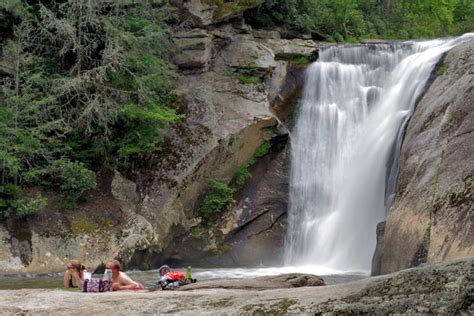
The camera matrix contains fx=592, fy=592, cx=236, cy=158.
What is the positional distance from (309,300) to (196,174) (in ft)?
46.8

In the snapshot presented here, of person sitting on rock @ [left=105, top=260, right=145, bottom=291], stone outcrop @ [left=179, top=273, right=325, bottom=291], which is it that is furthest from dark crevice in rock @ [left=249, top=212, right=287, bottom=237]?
stone outcrop @ [left=179, top=273, right=325, bottom=291]

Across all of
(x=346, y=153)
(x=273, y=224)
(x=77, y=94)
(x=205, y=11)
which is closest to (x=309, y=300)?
(x=273, y=224)

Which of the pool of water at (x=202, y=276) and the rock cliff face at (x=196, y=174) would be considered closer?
the pool of water at (x=202, y=276)

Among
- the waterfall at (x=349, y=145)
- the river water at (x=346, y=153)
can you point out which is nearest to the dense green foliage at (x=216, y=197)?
the river water at (x=346, y=153)

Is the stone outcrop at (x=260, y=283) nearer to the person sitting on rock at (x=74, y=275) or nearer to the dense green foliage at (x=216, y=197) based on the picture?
the person sitting on rock at (x=74, y=275)

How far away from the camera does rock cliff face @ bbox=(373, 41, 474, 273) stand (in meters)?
11.0

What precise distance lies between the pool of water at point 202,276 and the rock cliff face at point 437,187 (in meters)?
2.08

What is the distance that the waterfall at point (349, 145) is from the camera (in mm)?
17938

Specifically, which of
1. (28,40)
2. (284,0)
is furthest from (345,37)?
(28,40)

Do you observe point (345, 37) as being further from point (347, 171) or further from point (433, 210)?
point (433, 210)

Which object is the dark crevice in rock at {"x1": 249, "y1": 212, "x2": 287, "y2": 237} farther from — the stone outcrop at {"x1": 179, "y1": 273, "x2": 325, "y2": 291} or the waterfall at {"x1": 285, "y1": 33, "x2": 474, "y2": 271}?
the stone outcrop at {"x1": 179, "y1": 273, "x2": 325, "y2": 291}

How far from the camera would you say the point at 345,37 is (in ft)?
102

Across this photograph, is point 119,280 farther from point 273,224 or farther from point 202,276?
point 273,224

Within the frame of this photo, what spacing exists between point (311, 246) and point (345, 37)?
15.7m
